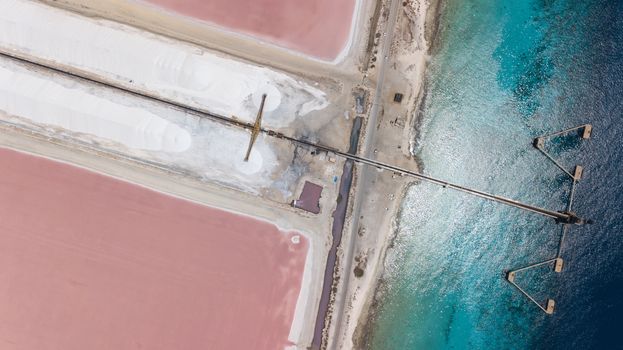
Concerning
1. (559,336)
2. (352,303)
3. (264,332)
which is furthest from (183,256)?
(559,336)

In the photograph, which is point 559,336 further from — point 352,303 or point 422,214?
point 352,303

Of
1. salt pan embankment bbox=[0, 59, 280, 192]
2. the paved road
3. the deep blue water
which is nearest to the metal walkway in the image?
the deep blue water

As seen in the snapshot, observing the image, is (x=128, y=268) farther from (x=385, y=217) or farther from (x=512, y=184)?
(x=512, y=184)

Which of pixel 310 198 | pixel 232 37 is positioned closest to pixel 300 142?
pixel 310 198

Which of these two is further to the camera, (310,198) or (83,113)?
(310,198)

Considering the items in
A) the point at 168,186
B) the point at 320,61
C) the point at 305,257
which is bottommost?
the point at 305,257

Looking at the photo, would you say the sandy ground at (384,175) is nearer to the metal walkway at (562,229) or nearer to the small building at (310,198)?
the small building at (310,198)
